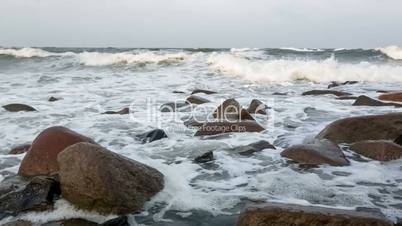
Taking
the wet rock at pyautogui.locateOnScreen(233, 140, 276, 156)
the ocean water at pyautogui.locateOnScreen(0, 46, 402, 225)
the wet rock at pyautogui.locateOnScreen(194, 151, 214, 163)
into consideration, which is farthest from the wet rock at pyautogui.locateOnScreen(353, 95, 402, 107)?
the wet rock at pyautogui.locateOnScreen(194, 151, 214, 163)

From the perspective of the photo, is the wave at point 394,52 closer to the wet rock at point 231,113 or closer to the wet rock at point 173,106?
the wet rock at point 173,106

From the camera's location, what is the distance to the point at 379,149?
13.8 ft

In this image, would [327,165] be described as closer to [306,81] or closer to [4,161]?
[4,161]

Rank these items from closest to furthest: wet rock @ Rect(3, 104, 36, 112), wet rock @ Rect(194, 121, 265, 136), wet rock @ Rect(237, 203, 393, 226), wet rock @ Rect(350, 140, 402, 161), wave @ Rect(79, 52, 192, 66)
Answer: wet rock @ Rect(237, 203, 393, 226) → wet rock @ Rect(350, 140, 402, 161) → wet rock @ Rect(194, 121, 265, 136) → wet rock @ Rect(3, 104, 36, 112) → wave @ Rect(79, 52, 192, 66)

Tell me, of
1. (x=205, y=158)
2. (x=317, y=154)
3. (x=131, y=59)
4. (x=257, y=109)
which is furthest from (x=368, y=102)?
(x=131, y=59)

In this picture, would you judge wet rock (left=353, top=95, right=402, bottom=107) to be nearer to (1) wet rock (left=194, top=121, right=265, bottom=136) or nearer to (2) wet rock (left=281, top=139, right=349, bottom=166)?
(1) wet rock (left=194, top=121, right=265, bottom=136)

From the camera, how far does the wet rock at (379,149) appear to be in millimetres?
4090

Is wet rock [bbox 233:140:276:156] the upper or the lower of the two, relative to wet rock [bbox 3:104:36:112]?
upper

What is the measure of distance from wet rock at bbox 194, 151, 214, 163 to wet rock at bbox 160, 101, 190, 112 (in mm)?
3021

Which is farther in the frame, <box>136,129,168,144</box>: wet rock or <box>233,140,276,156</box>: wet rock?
<box>136,129,168,144</box>: wet rock

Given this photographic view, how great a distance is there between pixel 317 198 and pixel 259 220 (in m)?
0.91

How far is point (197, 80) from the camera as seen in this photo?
12758 millimetres

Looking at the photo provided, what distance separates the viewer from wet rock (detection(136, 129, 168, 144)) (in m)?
5.12

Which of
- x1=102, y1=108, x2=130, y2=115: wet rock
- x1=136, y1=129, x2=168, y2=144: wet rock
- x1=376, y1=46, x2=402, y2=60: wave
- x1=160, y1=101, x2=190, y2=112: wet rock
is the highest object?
x1=376, y1=46, x2=402, y2=60: wave
